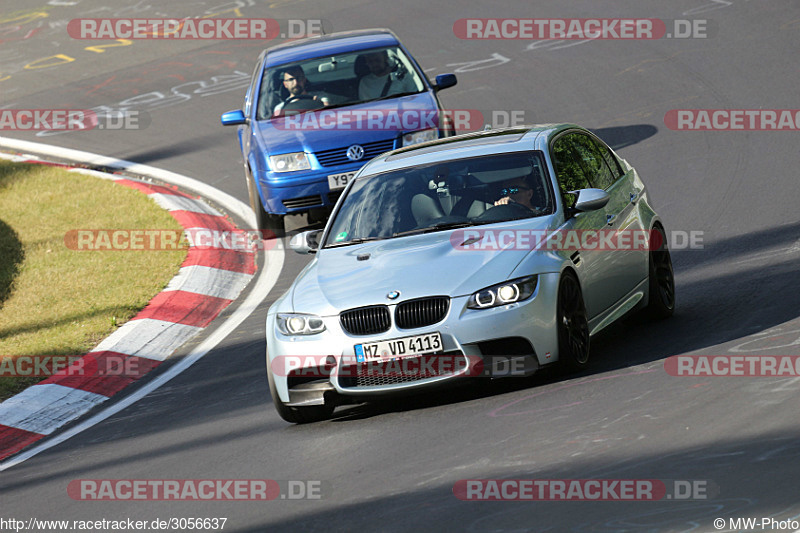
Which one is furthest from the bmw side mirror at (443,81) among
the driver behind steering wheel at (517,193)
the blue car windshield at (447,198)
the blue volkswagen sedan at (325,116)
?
the driver behind steering wheel at (517,193)

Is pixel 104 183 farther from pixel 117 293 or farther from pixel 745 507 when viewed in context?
pixel 745 507

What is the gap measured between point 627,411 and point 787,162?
7.56 metres

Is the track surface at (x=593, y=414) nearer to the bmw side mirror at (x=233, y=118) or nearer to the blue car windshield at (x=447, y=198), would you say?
the blue car windshield at (x=447, y=198)

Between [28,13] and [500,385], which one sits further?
[28,13]

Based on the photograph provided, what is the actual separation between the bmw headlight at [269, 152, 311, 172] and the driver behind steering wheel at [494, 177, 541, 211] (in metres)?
5.08

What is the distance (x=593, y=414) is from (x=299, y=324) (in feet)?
6.20

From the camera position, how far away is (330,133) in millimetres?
13406

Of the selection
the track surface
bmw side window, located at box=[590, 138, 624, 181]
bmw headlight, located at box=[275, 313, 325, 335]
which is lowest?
the track surface

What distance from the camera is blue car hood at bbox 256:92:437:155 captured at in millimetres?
13258

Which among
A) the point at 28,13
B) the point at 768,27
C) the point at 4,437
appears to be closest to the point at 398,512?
the point at 4,437

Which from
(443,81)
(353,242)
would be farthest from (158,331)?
(443,81)

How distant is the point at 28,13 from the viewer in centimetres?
2892

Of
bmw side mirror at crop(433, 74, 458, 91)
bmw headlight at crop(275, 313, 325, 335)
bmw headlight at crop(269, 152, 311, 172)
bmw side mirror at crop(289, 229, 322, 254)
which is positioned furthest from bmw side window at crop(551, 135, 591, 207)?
bmw side mirror at crop(433, 74, 458, 91)

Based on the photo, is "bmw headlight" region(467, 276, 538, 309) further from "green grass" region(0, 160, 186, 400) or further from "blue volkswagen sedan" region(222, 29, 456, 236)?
"blue volkswagen sedan" region(222, 29, 456, 236)
